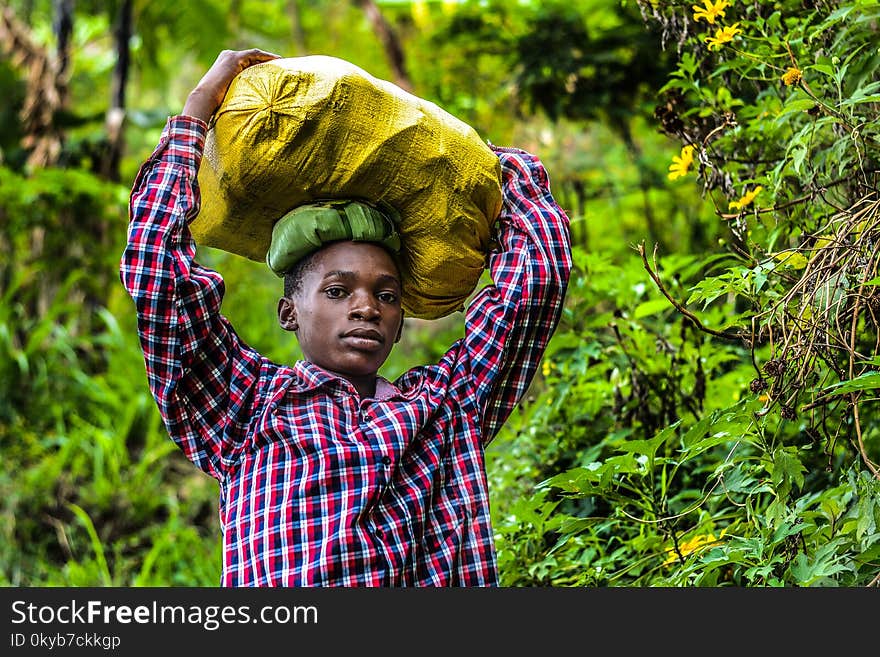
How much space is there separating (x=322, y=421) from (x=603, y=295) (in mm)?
1158

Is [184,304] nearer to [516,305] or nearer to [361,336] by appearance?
[361,336]

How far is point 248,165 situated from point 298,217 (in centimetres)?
15

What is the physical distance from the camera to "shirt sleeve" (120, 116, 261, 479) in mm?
1962

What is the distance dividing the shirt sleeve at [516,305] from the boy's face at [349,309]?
0.21m

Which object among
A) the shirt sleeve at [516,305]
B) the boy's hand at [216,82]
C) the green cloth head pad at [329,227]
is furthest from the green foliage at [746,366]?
the boy's hand at [216,82]

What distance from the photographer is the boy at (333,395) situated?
75.0 inches

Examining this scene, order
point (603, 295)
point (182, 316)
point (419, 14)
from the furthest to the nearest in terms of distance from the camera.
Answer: point (419, 14) → point (603, 295) → point (182, 316)

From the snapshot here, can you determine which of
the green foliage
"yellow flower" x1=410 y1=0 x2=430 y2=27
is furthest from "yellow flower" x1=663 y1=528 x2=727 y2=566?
"yellow flower" x1=410 y1=0 x2=430 y2=27

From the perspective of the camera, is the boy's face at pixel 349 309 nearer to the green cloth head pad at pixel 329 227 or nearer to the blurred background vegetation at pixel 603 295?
the green cloth head pad at pixel 329 227

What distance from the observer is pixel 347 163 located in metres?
2.02

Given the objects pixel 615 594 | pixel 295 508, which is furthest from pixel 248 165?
pixel 615 594

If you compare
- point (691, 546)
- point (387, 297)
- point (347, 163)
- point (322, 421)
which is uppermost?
point (347, 163)

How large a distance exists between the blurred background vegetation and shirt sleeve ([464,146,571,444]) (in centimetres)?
22

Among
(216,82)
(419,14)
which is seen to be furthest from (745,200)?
(419,14)
